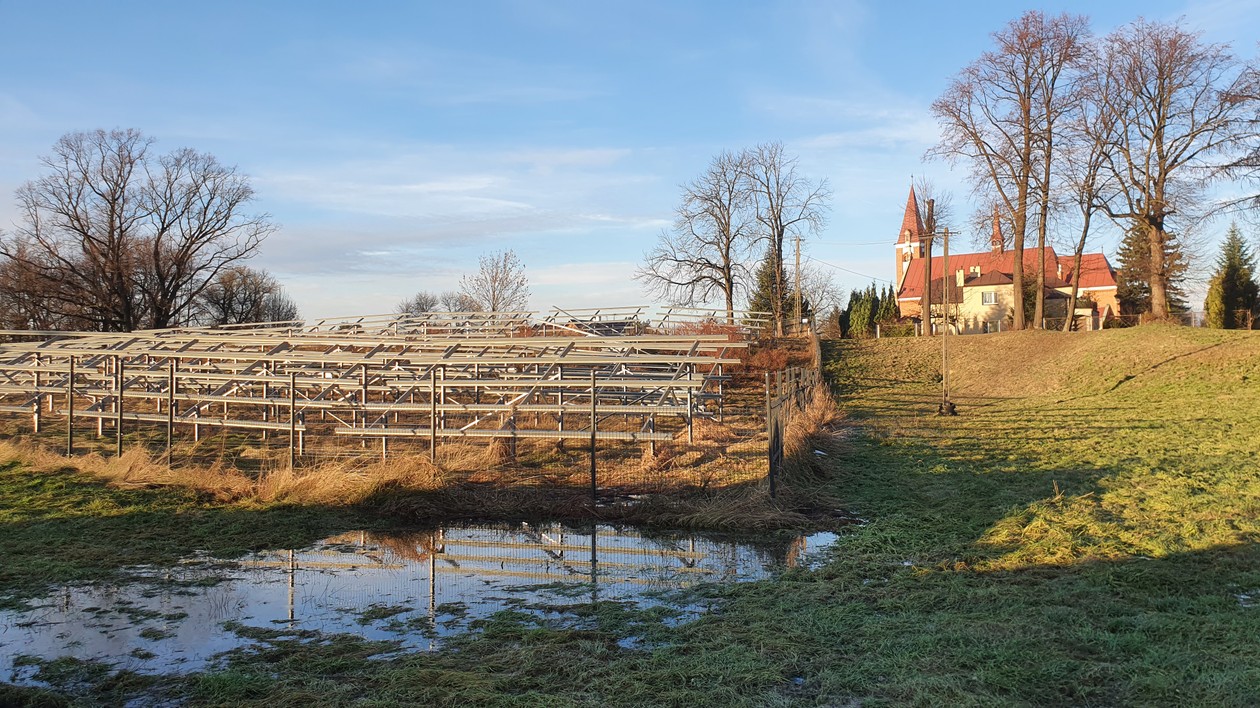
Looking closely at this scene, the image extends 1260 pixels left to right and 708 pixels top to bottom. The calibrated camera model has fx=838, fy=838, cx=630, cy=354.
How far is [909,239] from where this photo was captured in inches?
2985

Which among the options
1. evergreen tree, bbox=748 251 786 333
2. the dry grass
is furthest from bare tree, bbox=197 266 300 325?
the dry grass

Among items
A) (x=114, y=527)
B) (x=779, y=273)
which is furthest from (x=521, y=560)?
(x=779, y=273)

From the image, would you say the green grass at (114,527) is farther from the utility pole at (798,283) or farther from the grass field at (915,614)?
the utility pole at (798,283)

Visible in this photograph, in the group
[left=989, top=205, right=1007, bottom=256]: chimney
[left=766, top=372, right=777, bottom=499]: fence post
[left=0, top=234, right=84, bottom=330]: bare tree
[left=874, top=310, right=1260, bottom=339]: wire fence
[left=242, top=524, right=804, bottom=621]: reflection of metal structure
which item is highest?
[left=989, top=205, right=1007, bottom=256]: chimney

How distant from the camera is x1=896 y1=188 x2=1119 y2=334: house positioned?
57375 mm

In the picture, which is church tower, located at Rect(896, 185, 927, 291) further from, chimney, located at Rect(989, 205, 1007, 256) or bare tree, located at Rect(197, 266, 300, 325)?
bare tree, located at Rect(197, 266, 300, 325)

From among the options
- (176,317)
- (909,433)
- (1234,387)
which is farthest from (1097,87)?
(176,317)

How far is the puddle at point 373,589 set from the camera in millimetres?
5438

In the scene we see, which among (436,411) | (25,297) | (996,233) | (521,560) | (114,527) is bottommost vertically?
(521,560)

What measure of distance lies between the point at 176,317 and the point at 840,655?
4709 cm

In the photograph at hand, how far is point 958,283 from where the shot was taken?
60.9m

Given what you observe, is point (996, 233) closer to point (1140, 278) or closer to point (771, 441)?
point (1140, 278)

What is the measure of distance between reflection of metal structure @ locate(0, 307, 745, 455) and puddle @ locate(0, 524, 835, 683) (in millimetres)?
Result: 2351

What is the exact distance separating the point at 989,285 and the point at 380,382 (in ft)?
183
